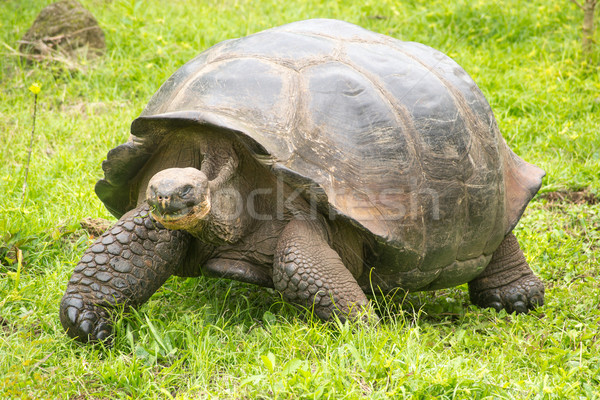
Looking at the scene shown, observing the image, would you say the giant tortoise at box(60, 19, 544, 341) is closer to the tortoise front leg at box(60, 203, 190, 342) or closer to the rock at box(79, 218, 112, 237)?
the tortoise front leg at box(60, 203, 190, 342)

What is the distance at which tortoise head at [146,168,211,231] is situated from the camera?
9.46 feet

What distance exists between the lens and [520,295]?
13.7ft

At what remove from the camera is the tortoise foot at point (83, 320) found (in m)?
3.15

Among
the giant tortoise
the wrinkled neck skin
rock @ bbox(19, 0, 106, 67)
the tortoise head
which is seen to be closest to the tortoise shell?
the giant tortoise

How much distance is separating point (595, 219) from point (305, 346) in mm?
3094

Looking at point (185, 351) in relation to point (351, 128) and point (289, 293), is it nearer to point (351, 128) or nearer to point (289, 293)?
point (289, 293)

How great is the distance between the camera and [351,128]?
329cm

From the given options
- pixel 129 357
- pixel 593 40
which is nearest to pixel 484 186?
pixel 129 357

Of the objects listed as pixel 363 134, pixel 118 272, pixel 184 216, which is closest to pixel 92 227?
pixel 118 272

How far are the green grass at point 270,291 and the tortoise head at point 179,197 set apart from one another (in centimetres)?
60

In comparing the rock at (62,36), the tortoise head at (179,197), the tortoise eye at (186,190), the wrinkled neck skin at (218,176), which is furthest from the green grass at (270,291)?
the tortoise eye at (186,190)

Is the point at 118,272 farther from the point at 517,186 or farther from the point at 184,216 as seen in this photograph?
the point at 517,186

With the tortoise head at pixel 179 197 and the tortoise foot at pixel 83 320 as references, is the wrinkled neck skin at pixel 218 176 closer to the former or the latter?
the tortoise head at pixel 179 197

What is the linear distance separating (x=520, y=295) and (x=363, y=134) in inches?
64.6
